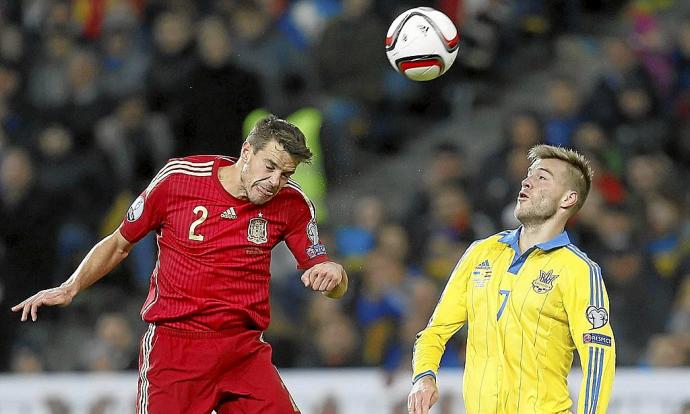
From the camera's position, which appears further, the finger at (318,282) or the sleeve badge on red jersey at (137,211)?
the sleeve badge on red jersey at (137,211)


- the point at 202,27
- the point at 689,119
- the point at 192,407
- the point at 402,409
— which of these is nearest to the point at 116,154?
the point at 202,27

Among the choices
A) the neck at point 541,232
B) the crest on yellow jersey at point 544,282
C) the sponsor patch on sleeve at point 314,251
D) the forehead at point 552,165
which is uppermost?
the forehead at point 552,165

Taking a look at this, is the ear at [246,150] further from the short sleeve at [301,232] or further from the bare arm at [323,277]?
the bare arm at [323,277]

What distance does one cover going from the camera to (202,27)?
1013cm

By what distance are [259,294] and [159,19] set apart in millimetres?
5641

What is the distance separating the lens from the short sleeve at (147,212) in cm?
545

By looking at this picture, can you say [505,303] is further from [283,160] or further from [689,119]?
[689,119]

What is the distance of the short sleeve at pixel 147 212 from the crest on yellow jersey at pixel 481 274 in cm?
141

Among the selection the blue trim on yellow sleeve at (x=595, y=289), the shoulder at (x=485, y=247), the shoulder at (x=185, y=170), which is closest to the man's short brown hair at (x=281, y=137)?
the shoulder at (x=185, y=170)

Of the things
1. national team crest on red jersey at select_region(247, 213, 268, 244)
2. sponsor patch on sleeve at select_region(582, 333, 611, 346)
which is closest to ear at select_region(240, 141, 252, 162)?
national team crest on red jersey at select_region(247, 213, 268, 244)

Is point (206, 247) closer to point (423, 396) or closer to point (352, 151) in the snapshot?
point (423, 396)

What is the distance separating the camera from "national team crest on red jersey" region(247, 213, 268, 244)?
17.9ft

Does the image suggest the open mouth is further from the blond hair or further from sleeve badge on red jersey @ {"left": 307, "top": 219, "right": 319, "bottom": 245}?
the blond hair

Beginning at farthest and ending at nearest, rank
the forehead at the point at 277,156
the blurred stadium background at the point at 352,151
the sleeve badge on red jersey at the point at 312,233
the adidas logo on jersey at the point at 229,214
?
the blurred stadium background at the point at 352,151 < the sleeve badge on red jersey at the point at 312,233 < the adidas logo on jersey at the point at 229,214 < the forehead at the point at 277,156
